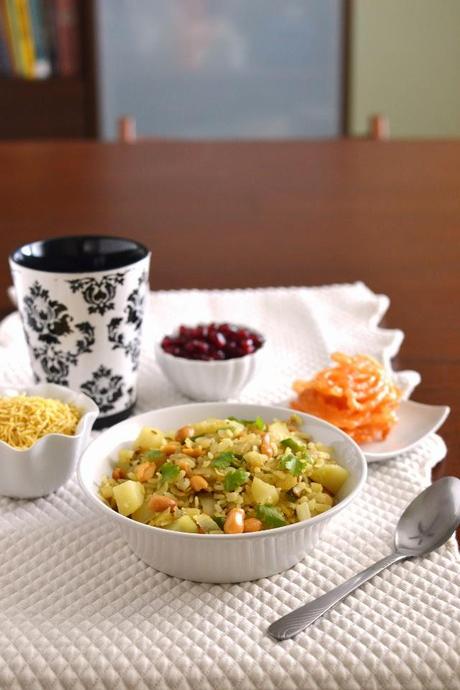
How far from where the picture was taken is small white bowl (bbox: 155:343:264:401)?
117 centimetres

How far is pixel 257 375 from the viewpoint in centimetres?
127

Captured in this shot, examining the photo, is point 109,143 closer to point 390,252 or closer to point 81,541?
point 390,252

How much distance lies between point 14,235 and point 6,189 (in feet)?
1.11

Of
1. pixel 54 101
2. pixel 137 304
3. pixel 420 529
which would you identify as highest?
pixel 137 304

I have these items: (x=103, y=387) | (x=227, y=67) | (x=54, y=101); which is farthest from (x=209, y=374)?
(x=227, y=67)

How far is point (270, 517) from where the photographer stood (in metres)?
0.83

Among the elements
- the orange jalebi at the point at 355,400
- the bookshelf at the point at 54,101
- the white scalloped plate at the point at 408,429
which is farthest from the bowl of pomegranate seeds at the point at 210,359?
the bookshelf at the point at 54,101

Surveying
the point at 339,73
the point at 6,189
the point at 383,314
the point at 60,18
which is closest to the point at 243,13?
the point at 339,73

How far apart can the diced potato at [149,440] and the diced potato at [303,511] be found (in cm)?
18

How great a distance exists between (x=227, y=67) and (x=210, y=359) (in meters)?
3.22

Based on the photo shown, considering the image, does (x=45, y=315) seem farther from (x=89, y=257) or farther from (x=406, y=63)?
(x=406, y=63)

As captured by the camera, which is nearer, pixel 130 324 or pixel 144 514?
pixel 144 514

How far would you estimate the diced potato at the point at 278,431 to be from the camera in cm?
96

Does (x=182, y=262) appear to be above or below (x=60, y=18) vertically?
below
